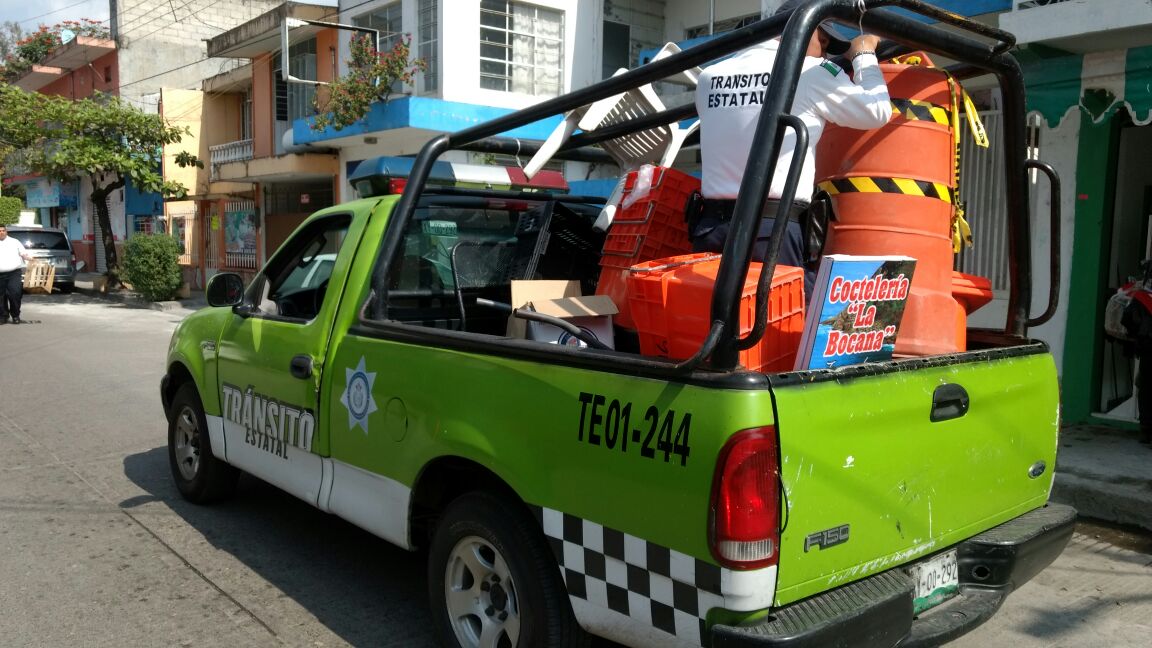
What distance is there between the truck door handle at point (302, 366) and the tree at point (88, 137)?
19.7 meters

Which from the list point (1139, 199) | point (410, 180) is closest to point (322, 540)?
point (410, 180)

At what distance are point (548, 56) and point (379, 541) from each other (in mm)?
13072

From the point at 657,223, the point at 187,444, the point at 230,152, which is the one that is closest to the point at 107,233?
the point at 230,152

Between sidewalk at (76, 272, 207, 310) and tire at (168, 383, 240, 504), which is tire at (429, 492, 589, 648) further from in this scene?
sidewalk at (76, 272, 207, 310)

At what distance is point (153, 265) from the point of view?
19.4 metres

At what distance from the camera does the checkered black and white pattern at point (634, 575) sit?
7.98ft

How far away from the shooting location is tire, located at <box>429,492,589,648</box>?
2.89 metres

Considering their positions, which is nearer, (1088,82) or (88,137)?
(1088,82)

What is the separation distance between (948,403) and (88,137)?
22.8 m

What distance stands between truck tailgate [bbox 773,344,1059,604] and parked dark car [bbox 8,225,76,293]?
24.9 metres

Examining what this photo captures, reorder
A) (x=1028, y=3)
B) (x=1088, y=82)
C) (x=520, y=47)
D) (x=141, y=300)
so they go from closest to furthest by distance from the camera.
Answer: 1. (x=1088, y=82)
2. (x=1028, y=3)
3. (x=520, y=47)
4. (x=141, y=300)

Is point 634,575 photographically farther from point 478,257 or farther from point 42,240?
point 42,240

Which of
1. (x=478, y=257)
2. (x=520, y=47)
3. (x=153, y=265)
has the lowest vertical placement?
(x=153, y=265)

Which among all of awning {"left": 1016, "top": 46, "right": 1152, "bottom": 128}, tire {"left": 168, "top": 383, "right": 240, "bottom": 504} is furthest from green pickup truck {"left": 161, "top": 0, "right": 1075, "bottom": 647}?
awning {"left": 1016, "top": 46, "right": 1152, "bottom": 128}
